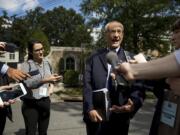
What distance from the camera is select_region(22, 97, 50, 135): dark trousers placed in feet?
18.3

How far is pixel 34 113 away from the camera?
5.61m

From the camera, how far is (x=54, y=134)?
8094 mm

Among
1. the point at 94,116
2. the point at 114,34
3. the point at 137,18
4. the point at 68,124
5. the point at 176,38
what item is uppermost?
the point at 137,18

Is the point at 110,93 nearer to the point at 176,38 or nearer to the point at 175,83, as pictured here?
the point at 176,38

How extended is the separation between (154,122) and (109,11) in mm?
19129

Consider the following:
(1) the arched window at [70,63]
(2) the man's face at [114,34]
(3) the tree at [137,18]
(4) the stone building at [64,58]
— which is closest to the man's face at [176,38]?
(2) the man's face at [114,34]

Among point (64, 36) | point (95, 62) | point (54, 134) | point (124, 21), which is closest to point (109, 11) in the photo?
point (124, 21)

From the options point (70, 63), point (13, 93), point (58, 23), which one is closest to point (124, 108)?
point (13, 93)

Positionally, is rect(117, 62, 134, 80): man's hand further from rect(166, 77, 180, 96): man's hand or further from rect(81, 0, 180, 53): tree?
rect(81, 0, 180, 53): tree

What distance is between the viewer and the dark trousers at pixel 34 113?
558cm

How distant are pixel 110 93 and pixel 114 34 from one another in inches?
23.9

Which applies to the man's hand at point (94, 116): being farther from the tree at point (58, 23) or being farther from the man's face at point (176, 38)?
the tree at point (58, 23)

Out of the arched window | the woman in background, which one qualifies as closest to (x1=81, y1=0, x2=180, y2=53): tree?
the woman in background

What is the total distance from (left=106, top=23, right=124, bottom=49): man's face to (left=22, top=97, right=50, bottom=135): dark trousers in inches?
78.7
